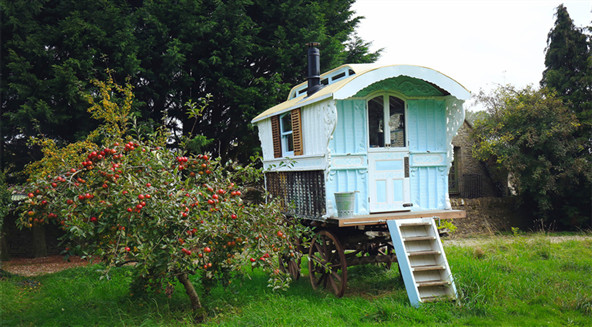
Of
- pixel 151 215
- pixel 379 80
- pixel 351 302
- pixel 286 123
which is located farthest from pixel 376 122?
pixel 151 215

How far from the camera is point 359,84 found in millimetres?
7086

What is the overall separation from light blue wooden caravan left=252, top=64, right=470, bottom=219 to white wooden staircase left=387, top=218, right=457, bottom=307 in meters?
0.72

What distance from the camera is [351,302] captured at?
6973 millimetres

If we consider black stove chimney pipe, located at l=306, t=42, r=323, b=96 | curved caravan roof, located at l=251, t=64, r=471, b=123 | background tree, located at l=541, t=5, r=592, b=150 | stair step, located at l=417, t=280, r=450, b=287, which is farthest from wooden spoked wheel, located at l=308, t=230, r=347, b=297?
background tree, located at l=541, t=5, r=592, b=150

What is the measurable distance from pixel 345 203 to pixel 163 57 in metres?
7.68

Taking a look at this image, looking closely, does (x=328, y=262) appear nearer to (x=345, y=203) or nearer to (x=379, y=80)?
(x=345, y=203)

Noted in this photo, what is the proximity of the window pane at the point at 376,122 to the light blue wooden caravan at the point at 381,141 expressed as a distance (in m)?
0.02

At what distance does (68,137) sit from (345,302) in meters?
8.79

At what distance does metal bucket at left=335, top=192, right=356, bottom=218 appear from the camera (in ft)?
23.4

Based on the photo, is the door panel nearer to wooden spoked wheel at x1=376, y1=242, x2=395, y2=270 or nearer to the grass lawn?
wooden spoked wheel at x1=376, y1=242, x2=395, y2=270

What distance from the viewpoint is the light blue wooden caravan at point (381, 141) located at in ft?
24.7

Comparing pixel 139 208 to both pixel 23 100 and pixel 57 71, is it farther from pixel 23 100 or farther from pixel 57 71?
pixel 23 100

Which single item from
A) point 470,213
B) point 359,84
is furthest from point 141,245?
point 470,213

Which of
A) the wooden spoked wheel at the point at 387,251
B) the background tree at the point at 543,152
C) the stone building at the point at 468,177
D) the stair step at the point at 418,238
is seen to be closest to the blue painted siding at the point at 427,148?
the stair step at the point at 418,238
